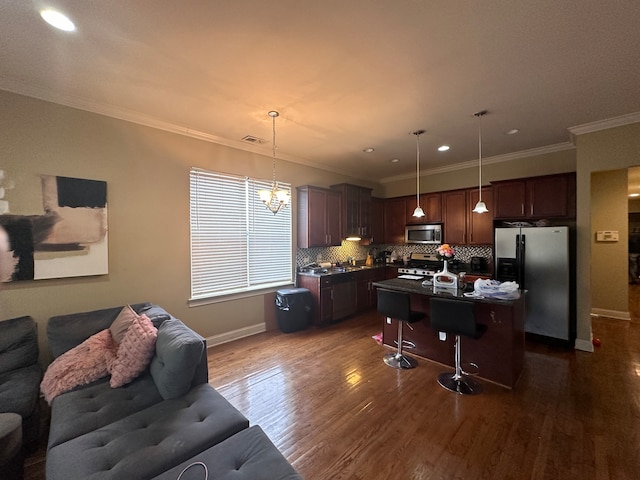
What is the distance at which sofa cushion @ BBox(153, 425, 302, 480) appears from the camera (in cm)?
118

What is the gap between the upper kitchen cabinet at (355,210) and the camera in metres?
5.30

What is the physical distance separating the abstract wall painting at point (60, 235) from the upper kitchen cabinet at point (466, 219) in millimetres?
5385

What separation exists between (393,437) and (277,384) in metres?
1.23

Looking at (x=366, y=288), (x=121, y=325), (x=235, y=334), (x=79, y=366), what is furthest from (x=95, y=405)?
(x=366, y=288)

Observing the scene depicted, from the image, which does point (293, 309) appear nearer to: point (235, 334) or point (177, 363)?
point (235, 334)

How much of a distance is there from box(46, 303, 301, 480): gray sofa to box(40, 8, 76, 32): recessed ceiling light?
2204 millimetres

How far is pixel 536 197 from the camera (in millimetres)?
4062

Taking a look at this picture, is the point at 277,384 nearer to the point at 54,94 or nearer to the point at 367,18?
the point at 367,18

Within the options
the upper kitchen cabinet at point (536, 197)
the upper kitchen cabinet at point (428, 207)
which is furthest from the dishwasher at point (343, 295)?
the upper kitchen cabinet at point (536, 197)

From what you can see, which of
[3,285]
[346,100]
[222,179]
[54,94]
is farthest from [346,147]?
[3,285]

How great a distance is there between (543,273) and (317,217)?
3.45 meters

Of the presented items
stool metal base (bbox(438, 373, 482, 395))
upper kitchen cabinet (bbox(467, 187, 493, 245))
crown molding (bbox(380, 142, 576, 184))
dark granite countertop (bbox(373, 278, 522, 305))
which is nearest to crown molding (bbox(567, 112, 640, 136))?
crown molding (bbox(380, 142, 576, 184))

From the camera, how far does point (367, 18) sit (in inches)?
67.7

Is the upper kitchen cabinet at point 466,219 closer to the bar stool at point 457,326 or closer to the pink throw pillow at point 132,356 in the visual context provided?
the bar stool at point 457,326
